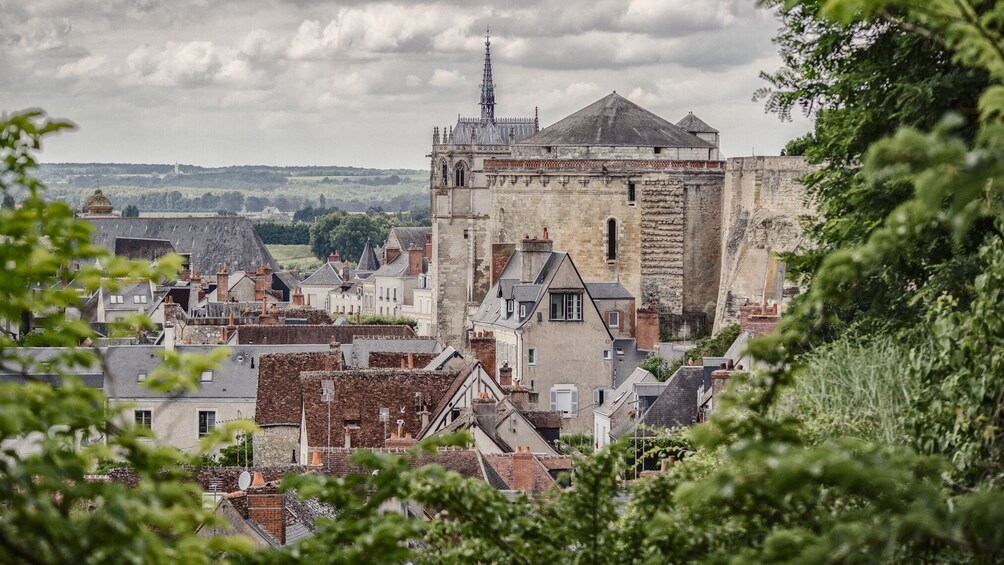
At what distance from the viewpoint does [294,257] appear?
17600 cm

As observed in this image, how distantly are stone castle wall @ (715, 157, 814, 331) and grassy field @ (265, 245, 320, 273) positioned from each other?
366 ft

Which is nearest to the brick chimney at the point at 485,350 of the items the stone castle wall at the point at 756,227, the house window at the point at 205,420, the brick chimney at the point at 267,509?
the house window at the point at 205,420

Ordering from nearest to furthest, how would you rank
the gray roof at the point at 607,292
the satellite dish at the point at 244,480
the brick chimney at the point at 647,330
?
the satellite dish at the point at 244,480, the brick chimney at the point at 647,330, the gray roof at the point at 607,292

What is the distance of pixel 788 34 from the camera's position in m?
16.2

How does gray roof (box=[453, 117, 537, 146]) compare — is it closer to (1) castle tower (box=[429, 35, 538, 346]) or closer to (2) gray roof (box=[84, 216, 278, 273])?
(1) castle tower (box=[429, 35, 538, 346])

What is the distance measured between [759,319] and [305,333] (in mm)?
16460

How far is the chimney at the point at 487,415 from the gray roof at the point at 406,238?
79327 mm

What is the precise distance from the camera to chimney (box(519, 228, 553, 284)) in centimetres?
3822

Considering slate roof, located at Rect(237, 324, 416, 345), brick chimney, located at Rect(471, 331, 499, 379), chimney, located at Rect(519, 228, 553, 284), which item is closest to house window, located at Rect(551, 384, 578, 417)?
brick chimney, located at Rect(471, 331, 499, 379)

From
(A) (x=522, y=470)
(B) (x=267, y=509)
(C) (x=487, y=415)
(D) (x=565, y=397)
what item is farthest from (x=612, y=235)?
(B) (x=267, y=509)

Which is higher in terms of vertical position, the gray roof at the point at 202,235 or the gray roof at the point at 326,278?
the gray roof at the point at 202,235

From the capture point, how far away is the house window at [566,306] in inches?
1388

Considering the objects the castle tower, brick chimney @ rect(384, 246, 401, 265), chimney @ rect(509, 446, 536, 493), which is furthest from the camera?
brick chimney @ rect(384, 246, 401, 265)

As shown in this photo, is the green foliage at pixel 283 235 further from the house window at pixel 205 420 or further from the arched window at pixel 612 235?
the house window at pixel 205 420
